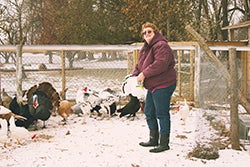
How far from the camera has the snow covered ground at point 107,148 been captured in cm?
393

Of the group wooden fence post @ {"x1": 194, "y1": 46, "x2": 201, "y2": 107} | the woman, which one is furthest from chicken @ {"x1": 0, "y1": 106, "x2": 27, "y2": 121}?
wooden fence post @ {"x1": 194, "y1": 46, "x2": 201, "y2": 107}

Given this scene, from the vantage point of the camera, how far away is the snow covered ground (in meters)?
→ 3.93

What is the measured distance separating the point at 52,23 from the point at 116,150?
13668mm

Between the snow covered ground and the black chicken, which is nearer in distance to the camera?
the snow covered ground

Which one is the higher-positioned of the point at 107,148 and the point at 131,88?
the point at 131,88

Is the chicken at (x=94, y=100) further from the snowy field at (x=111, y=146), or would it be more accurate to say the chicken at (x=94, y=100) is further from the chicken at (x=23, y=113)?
the chicken at (x=23, y=113)

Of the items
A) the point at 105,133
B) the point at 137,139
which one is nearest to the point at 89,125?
the point at 105,133

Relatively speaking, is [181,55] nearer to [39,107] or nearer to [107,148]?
[39,107]

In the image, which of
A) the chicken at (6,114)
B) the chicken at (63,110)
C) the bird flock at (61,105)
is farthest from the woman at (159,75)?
the chicken at (63,110)

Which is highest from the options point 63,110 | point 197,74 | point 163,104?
point 197,74

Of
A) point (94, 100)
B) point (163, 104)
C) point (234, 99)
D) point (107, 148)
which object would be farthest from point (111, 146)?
point (94, 100)

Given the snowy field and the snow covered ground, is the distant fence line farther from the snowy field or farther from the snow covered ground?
the snow covered ground

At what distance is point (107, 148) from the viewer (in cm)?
453

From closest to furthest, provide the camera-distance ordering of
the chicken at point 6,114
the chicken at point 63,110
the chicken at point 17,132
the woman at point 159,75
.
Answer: the woman at point 159,75 < the chicken at point 17,132 < the chicken at point 6,114 < the chicken at point 63,110
